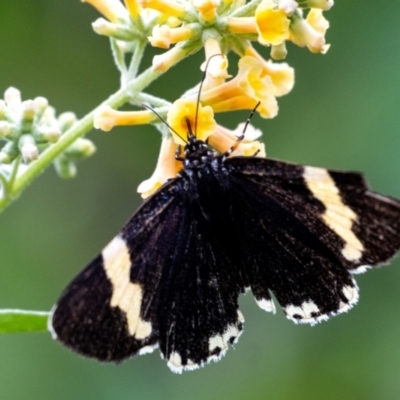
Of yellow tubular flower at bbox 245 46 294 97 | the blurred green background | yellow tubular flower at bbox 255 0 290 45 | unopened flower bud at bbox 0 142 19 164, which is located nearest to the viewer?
yellow tubular flower at bbox 255 0 290 45

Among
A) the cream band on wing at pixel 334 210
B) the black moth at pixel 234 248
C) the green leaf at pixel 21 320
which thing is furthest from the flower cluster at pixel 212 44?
the green leaf at pixel 21 320

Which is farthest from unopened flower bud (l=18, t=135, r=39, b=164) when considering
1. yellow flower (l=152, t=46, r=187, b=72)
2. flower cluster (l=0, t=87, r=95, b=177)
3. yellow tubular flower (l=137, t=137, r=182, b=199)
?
yellow flower (l=152, t=46, r=187, b=72)

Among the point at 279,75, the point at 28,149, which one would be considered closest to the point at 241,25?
the point at 279,75

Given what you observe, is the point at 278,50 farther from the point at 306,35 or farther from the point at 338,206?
the point at 338,206

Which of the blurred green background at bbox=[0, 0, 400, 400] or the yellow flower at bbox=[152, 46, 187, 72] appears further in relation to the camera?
the blurred green background at bbox=[0, 0, 400, 400]

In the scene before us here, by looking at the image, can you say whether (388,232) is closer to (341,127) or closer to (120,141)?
(341,127)

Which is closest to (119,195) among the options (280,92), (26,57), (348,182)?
(26,57)

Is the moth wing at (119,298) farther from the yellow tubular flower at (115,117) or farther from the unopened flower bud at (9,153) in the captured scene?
the unopened flower bud at (9,153)

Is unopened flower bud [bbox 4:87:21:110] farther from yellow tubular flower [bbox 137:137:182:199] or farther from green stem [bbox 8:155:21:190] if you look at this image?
yellow tubular flower [bbox 137:137:182:199]

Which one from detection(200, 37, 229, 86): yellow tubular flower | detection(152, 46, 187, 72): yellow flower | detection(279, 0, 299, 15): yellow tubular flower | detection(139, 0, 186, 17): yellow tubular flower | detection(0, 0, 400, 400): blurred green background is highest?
detection(279, 0, 299, 15): yellow tubular flower
